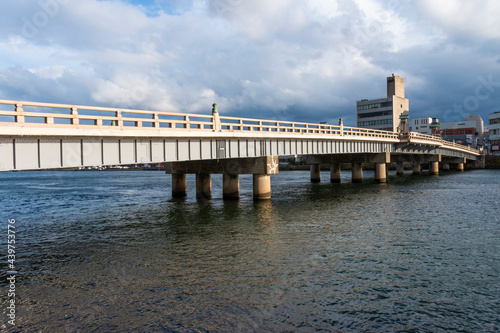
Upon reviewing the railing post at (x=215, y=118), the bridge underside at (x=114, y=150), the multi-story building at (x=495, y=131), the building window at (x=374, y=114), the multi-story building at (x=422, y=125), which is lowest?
the bridge underside at (x=114, y=150)

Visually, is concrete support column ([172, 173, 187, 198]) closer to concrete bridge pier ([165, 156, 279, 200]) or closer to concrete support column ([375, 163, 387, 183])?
concrete bridge pier ([165, 156, 279, 200])

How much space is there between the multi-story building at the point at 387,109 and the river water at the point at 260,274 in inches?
4395

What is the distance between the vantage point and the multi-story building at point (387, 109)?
131250 millimetres

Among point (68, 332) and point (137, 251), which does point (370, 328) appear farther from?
point (137, 251)

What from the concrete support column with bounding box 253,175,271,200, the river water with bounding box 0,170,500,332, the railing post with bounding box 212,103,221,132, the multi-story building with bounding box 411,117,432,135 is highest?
the multi-story building with bounding box 411,117,432,135

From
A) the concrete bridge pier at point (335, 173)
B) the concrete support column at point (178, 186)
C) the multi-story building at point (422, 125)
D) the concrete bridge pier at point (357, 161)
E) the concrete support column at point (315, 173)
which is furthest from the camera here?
the multi-story building at point (422, 125)

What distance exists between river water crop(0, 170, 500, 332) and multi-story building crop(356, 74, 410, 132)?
112 metres

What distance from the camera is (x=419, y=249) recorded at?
1717 centimetres

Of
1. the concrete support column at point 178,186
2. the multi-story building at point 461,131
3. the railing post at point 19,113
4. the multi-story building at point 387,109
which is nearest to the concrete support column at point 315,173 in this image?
the concrete support column at point 178,186

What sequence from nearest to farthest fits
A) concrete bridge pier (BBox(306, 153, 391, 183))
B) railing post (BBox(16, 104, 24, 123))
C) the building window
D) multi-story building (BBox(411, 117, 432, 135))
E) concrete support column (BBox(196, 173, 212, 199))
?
railing post (BBox(16, 104, 24, 123)), concrete support column (BBox(196, 173, 212, 199)), concrete bridge pier (BBox(306, 153, 391, 183)), the building window, multi-story building (BBox(411, 117, 432, 135))

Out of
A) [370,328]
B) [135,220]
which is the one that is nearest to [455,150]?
[135,220]

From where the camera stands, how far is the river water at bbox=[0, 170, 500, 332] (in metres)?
10.3

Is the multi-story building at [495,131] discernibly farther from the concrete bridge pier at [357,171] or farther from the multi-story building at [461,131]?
the concrete bridge pier at [357,171]

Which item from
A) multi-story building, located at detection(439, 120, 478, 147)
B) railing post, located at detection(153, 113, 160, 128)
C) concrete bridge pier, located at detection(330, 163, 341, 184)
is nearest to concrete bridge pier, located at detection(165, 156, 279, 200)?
railing post, located at detection(153, 113, 160, 128)
